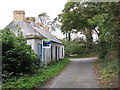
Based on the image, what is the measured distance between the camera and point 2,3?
286 inches

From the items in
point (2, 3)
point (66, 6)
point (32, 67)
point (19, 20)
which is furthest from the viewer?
point (66, 6)

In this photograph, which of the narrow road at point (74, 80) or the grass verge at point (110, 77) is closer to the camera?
the grass verge at point (110, 77)

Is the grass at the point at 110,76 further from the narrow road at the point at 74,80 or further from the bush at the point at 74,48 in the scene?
the bush at the point at 74,48

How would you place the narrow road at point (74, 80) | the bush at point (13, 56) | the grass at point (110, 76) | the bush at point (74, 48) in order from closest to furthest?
the grass at point (110, 76), the narrow road at point (74, 80), the bush at point (13, 56), the bush at point (74, 48)

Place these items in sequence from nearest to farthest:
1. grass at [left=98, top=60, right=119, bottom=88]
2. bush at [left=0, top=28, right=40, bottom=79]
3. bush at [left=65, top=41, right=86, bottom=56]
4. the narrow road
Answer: grass at [left=98, top=60, right=119, bottom=88] < the narrow road < bush at [left=0, top=28, right=40, bottom=79] < bush at [left=65, top=41, right=86, bottom=56]

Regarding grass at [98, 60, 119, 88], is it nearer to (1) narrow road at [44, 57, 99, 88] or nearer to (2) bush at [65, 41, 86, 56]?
(1) narrow road at [44, 57, 99, 88]

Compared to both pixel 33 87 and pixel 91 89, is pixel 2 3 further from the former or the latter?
pixel 91 89

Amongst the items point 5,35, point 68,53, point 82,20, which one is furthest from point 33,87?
point 68,53

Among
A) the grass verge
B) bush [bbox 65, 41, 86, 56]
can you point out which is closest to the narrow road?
the grass verge

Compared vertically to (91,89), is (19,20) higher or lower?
higher

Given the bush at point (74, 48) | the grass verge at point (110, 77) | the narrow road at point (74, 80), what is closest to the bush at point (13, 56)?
the narrow road at point (74, 80)

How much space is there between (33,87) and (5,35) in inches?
150

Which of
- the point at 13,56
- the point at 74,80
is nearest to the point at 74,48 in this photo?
the point at 74,80

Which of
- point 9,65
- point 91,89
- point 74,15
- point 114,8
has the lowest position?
point 91,89
